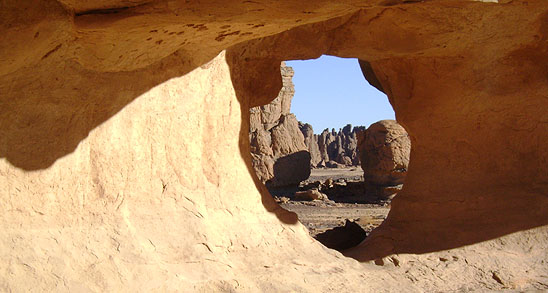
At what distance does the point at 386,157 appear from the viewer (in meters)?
13.3

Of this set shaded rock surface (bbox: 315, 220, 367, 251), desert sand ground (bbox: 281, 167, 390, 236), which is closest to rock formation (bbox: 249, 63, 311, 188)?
desert sand ground (bbox: 281, 167, 390, 236)

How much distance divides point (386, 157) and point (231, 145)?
9183 millimetres

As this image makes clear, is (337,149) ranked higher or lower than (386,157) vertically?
lower

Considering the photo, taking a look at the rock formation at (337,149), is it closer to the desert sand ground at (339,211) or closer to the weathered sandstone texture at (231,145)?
the desert sand ground at (339,211)

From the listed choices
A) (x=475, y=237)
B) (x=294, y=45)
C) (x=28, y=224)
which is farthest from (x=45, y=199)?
(x=475, y=237)

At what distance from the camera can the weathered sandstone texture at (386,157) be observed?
43.5ft

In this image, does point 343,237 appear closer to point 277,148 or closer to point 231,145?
point 231,145

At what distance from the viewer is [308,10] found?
119 inches

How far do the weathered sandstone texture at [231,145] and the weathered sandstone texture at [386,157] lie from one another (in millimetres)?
7307

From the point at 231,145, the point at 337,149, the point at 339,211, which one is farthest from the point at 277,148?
the point at 337,149

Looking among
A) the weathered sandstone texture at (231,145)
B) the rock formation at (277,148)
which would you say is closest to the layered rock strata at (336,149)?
the rock formation at (277,148)

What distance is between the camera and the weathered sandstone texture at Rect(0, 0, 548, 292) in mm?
3092

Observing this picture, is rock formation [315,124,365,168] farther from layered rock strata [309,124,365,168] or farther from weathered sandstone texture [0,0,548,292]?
weathered sandstone texture [0,0,548,292]

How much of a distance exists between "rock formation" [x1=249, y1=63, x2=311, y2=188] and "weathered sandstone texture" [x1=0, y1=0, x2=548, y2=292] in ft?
30.6
